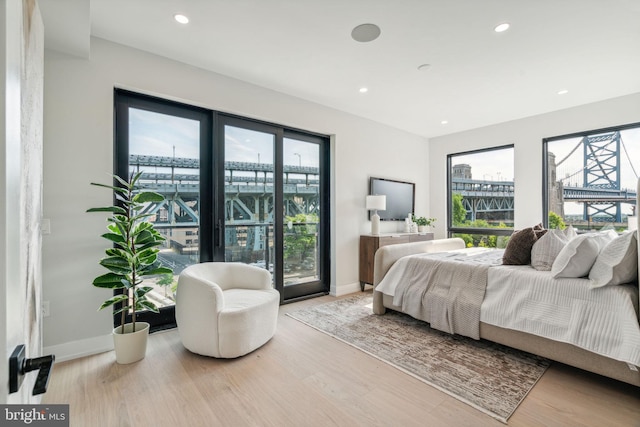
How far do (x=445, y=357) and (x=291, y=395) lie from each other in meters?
1.29

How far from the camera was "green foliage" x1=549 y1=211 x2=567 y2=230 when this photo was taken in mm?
4395

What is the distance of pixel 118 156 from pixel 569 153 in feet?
19.3

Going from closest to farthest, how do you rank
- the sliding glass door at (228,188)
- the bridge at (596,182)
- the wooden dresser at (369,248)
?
the sliding glass door at (228,188) → the bridge at (596,182) → the wooden dresser at (369,248)

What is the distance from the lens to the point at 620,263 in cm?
192

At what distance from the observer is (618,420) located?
1.67m

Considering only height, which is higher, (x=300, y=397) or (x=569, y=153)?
(x=569, y=153)

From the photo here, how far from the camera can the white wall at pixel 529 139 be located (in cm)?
393

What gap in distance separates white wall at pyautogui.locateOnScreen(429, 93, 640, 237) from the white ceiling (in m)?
0.27

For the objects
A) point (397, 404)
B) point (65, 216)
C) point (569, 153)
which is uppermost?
point (569, 153)

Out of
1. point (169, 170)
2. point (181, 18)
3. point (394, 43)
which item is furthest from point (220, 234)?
point (394, 43)

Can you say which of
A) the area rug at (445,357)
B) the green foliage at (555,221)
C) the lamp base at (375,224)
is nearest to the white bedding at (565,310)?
the area rug at (445,357)

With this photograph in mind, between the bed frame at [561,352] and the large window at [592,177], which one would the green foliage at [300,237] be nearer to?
the bed frame at [561,352]

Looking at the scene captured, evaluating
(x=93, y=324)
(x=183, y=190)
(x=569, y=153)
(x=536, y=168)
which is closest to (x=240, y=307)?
(x=93, y=324)

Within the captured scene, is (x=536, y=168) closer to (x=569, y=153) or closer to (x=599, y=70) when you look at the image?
(x=569, y=153)
